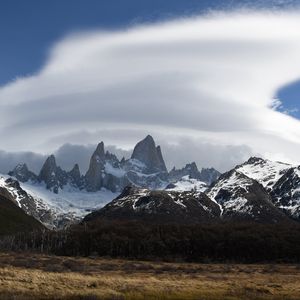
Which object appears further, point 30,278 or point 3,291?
point 30,278

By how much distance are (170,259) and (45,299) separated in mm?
151980

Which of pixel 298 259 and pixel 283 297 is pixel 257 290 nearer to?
pixel 283 297

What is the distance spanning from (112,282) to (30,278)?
943cm

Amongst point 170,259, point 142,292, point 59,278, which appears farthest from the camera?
point 170,259

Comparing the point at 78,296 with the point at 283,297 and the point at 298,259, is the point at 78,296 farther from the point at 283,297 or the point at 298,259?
the point at 298,259

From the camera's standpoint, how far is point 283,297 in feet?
182

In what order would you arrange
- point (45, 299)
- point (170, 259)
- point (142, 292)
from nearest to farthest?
point (45, 299)
point (142, 292)
point (170, 259)

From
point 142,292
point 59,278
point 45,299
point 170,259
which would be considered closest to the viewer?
point 45,299

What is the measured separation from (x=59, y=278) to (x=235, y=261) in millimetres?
150322

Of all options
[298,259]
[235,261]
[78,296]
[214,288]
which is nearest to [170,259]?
[235,261]

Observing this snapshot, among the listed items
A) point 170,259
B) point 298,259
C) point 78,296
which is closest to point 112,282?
point 78,296

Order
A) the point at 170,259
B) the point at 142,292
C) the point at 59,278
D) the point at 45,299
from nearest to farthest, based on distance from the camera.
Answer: the point at 45,299, the point at 142,292, the point at 59,278, the point at 170,259

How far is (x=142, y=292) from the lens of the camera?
53188 millimetres

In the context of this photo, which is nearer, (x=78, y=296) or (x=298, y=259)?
(x=78, y=296)
